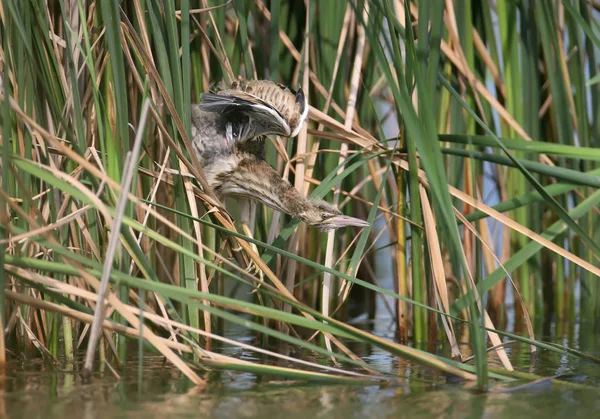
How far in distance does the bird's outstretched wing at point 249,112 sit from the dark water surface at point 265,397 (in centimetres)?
115

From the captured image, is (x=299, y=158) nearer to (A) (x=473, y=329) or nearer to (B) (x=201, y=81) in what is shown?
(B) (x=201, y=81)

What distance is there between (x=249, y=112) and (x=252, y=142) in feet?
1.08

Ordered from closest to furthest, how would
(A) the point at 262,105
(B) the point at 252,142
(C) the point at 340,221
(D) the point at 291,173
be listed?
(A) the point at 262,105, (C) the point at 340,221, (B) the point at 252,142, (D) the point at 291,173

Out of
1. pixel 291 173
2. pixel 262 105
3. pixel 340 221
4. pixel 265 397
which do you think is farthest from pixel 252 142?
pixel 265 397

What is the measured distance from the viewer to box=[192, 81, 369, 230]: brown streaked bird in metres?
3.99

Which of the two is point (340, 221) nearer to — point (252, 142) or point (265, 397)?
point (252, 142)

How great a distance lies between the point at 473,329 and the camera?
9.41 ft

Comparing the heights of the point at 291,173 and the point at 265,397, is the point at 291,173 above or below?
above

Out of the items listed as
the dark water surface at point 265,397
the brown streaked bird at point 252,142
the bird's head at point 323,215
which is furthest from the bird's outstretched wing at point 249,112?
the dark water surface at point 265,397

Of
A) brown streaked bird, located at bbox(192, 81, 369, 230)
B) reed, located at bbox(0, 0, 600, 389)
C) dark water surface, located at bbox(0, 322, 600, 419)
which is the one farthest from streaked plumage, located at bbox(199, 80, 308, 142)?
dark water surface, located at bbox(0, 322, 600, 419)

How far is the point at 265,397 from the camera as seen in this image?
10.00 ft

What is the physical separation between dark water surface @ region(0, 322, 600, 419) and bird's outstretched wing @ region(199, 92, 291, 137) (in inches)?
45.4

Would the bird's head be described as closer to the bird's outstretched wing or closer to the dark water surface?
the bird's outstretched wing

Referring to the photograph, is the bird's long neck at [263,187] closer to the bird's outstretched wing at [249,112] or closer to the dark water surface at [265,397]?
the bird's outstretched wing at [249,112]
